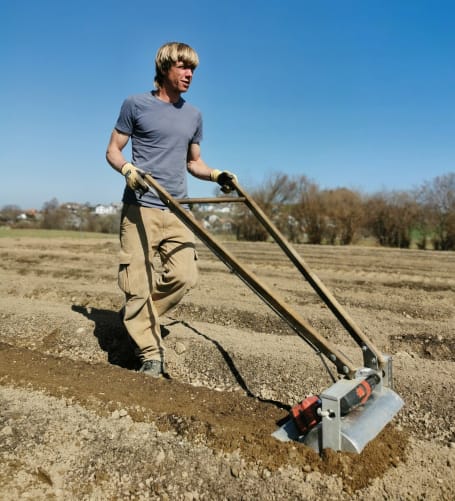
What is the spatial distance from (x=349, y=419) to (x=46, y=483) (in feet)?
5.05

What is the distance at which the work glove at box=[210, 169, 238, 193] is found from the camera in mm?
3643

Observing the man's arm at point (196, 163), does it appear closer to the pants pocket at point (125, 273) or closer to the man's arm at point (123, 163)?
the man's arm at point (123, 163)

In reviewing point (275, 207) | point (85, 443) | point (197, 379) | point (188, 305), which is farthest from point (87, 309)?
point (275, 207)

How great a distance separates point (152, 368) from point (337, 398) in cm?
189

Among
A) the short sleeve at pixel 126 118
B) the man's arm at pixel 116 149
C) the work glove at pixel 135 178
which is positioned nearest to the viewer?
the work glove at pixel 135 178

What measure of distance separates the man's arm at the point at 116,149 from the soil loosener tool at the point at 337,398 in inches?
41.6

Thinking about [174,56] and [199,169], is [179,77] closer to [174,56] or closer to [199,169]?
[174,56]

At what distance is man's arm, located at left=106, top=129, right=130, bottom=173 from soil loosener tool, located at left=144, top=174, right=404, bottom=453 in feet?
3.47

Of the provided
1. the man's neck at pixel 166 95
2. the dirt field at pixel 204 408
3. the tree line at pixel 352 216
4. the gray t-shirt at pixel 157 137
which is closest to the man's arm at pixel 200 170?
the gray t-shirt at pixel 157 137

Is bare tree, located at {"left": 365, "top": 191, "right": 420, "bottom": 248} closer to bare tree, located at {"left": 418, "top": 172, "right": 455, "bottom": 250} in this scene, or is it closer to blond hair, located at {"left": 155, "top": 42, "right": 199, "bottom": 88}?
bare tree, located at {"left": 418, "top": 172, "right": 455, "bottom": 250}

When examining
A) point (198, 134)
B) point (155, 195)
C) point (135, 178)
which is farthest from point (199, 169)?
point (135, 178)

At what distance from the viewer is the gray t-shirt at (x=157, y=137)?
3.72 meters

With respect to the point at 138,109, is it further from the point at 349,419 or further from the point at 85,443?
the point at 349,419

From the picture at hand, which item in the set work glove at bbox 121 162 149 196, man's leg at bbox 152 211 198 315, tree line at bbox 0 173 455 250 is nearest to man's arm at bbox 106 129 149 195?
work glove at bbox 121 162 149 196
